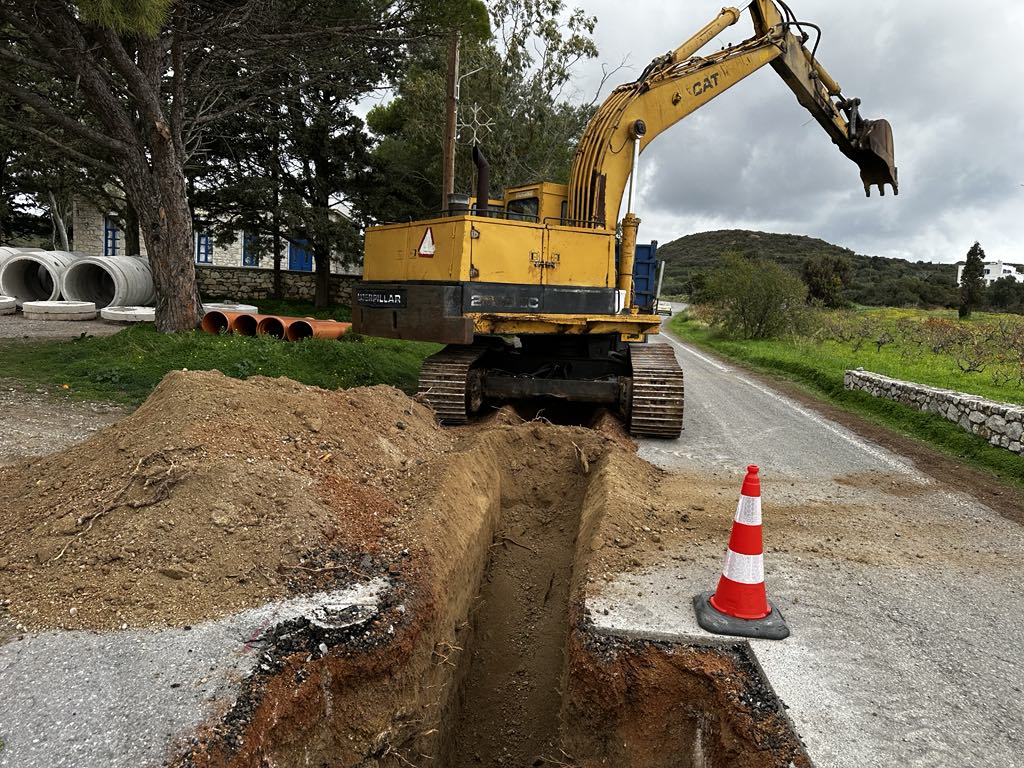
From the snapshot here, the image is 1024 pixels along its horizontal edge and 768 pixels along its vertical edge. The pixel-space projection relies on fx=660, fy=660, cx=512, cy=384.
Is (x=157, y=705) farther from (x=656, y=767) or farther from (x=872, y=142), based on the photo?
(x=872, y=142)

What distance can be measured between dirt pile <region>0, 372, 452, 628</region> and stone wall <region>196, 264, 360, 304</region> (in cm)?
1885

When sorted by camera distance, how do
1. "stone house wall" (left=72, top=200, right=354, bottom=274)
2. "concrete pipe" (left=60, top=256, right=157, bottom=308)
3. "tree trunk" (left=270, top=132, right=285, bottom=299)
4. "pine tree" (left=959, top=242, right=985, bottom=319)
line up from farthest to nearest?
"pine tree" (left=959, top=242, right=985, bottom=319), "stone house wall" (left=72, top=200, right=354, bottom=274), "tree trunk" (left=270, top=132, right=285, bottom=299), "concrete pipe" (left=60, top=256, right=157, bottom=308)

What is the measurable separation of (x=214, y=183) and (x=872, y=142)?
16.8 metres

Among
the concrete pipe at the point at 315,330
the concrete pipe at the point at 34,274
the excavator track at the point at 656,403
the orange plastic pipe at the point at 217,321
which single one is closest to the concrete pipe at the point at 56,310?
the concrete pipe at the point at 34,274

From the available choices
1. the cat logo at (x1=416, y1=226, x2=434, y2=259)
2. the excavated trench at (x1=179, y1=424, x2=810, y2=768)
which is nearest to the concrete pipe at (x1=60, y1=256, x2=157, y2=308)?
the cat logo at (x1=416, y1=226, x2=434, y2=259)

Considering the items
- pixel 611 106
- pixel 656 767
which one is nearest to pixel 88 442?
pixel 656 767

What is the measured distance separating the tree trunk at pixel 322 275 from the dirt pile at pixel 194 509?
51.0 feet

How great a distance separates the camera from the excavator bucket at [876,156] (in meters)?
9.73

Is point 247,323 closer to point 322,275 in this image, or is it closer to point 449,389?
point 449,389

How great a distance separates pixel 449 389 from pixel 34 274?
63.6ft

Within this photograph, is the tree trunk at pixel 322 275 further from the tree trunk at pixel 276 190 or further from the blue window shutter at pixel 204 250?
the blue window shutter at pixel 204 250

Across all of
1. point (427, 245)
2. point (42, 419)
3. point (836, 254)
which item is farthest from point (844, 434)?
point (836, 254)

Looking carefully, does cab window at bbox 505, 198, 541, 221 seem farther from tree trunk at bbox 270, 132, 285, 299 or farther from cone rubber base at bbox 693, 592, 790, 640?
tree trunk at bbox 270, 132, 285, 299

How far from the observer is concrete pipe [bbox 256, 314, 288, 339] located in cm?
1276
